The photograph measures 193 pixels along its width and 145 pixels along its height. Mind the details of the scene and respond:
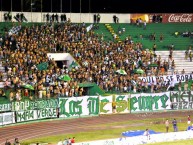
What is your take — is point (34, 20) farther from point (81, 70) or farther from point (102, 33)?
point (81, 70)

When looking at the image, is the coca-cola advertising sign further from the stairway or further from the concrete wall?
the stairway

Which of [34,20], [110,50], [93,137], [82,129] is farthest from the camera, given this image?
[34,20]

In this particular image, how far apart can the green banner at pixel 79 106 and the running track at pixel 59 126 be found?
62 cm

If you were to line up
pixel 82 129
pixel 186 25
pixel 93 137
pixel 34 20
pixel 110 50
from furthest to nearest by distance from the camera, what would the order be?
pixel 186 25
pixel 34 20
pixel 110 50
pixel 82 129
pixel 93 137

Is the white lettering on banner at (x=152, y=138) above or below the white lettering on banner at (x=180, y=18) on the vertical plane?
below

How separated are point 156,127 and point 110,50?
50.5 feet

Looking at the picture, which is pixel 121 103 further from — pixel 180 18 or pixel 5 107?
pixel 180 18

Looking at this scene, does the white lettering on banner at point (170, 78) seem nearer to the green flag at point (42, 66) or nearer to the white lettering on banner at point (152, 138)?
the green flag at point (42, 66)

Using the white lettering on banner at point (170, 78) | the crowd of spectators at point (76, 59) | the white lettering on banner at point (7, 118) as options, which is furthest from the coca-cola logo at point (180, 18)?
the white lettering on banner at point (7, 118)

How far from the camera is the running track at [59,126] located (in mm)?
41781

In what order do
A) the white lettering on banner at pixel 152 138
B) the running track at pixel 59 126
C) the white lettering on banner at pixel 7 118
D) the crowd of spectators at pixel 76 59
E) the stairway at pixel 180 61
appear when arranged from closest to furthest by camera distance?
1. the white lettering on banner at pixel 152 138
2. the running track at pixel 59 126
3. the white lettering on banner at pixel 7 118
4. the crowd of spectators at pixel 76 59
5. the stairway at pixel 180 61

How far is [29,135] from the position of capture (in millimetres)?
41750

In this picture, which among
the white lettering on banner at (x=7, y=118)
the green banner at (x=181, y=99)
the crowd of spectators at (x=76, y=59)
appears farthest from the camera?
the green banner at (x=181, y=99)

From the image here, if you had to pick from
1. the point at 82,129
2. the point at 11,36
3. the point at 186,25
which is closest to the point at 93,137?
the point at 82,129
